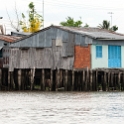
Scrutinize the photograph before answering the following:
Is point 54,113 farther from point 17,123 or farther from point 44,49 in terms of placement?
point 44,49

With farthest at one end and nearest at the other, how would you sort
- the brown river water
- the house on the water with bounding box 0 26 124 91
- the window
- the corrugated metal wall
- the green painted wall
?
the corrugated metal wall
the window
the green painted wall
the house on the water with bounding box 0 26 124 91
the brown river water

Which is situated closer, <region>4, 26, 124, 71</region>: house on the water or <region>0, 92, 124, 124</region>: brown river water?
<region>0, 92, 124, 124</region>: brown river water

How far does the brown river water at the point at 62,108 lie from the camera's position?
27422mm

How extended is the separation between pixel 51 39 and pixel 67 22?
39.8 meters

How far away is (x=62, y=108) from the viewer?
105 feet

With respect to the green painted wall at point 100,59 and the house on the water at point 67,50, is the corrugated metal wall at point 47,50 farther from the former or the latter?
the green painted wall at point 100,59

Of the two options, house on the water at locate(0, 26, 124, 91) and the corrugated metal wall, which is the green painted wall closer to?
house on the water at locate(0, 26, 124, 91)

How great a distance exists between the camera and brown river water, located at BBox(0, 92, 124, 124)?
1080 inches

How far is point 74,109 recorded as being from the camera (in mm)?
31438

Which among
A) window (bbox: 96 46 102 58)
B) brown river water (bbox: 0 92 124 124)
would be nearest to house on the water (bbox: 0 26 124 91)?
window (bbox: 96 46 102 58)

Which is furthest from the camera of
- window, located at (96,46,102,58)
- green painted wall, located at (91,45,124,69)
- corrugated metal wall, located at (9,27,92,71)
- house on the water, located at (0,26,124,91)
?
corrugated metal wall, located at (9,27,92,71)

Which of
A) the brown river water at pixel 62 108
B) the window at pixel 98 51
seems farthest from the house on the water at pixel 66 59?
the brown river water at pixel 62 108

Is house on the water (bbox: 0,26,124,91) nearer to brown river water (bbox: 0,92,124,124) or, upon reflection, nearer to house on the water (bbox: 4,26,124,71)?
house on the water (bbox: 4,26,124,71)

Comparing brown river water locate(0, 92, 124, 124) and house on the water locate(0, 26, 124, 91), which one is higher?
house on the water locate(0, 26, 124, 91)
